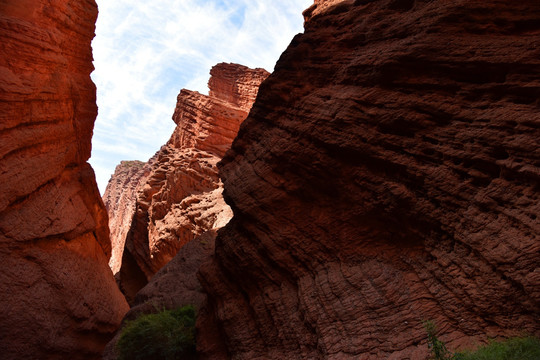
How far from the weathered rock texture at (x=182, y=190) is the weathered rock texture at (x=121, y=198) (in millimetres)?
12604

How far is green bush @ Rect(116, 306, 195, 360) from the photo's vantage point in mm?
12188

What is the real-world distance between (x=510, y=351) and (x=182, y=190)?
22329 millimetres

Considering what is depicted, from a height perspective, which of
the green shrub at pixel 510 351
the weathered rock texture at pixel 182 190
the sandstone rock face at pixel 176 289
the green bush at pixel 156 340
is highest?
the weathered rock texture at pixel 182 190

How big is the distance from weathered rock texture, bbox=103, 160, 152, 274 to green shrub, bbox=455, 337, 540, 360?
3798 cm

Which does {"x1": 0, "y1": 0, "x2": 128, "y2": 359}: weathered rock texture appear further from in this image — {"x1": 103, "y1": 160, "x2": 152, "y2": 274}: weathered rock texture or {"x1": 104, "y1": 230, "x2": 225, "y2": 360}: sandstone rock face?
{"x1": 103, "y1": 160, "x2": 152, "y2": 274}: weathered rock texture

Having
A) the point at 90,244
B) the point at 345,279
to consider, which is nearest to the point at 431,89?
the point at 345,279

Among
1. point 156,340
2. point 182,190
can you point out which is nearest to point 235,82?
point 182,190

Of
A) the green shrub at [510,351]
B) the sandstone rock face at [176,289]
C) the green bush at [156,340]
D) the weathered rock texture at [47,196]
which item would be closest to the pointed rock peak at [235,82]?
the weathered rock texture at [47,196]

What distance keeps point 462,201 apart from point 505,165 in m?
0.86

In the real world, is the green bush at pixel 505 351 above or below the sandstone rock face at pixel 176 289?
below

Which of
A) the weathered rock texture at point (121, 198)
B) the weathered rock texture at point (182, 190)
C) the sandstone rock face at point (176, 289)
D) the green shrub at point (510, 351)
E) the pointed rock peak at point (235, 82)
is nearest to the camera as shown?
the green shrub at point (510, 351)

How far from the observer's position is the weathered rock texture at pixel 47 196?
12.9 m

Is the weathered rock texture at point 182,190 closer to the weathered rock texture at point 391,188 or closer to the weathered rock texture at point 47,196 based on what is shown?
the weathered rock texture at point 47,196

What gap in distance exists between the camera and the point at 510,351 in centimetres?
494
